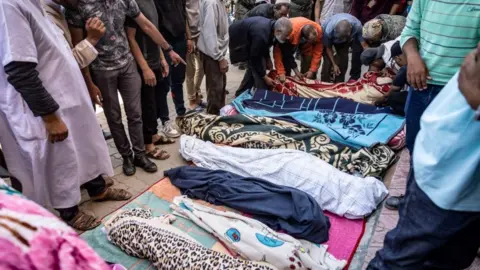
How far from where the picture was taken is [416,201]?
109cm

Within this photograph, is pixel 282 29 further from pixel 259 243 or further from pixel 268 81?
pixel 259 243

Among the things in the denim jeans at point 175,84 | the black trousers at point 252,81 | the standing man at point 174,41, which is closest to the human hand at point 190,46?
the standing man at point 174,41

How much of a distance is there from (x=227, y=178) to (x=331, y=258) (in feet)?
3.01

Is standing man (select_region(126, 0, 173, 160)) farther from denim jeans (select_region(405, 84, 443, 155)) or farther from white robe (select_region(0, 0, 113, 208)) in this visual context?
denim jeans (select_region(405, 84, 443, 155))

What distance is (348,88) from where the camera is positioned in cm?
375

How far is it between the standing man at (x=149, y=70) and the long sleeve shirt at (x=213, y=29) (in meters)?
0.60

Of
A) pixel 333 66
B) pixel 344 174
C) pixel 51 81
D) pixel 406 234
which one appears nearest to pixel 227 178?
pixel 344 174

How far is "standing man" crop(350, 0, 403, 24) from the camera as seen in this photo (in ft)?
16.3

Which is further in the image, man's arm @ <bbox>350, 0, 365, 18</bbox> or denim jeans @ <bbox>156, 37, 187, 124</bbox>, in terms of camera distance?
man's arm @ <bbox>350, 0, 365, 18</bbox>

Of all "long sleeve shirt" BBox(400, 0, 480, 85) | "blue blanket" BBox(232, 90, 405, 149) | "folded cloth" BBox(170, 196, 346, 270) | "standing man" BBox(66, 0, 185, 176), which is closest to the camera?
"long sleeve shirt" BBox(400, 0, 480, 85)

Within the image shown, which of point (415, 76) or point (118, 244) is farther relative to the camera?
point (118, 244)

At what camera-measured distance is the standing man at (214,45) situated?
3457 mm

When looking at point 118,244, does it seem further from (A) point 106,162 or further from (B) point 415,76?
(B) point 415,76

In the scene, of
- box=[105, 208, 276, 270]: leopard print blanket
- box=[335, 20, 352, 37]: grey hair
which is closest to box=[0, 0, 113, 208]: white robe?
box=[105, 208, 276, 270]: leopard print blanket
